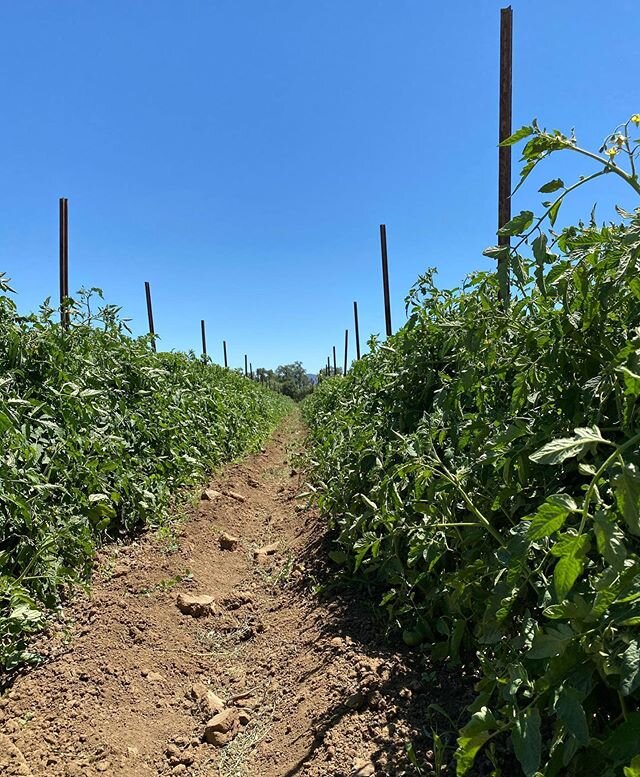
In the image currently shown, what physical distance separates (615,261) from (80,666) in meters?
2.90

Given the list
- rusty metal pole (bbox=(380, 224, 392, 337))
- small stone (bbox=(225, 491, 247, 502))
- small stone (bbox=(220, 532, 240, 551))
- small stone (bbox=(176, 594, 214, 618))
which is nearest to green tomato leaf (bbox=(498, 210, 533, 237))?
small stone (bbox=(176, 594, 214, 618))

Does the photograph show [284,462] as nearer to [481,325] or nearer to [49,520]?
[49,520]

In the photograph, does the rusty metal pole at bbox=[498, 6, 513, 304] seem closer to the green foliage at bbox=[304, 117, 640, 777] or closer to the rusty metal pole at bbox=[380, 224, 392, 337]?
the green foliage at bbox=[304, 117, 640, 777]

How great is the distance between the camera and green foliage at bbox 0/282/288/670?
112 inches

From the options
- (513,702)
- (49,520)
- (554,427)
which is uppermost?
(554,427)

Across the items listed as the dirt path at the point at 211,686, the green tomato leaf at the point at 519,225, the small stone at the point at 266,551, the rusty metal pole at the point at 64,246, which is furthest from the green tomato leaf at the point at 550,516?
the rusty metal pole at the point at 64,246

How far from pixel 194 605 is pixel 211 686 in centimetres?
73

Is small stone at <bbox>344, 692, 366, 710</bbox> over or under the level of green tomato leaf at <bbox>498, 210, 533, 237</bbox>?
under

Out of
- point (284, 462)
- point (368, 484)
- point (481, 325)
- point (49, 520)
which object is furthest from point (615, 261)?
point (284, 462)

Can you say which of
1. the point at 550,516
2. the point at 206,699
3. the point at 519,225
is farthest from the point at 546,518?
the point at 206,699

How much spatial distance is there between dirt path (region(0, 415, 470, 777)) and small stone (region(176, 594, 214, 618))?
24 mm

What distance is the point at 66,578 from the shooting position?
3189mm

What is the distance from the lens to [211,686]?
2.77 m

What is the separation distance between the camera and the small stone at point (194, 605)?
343 cm
